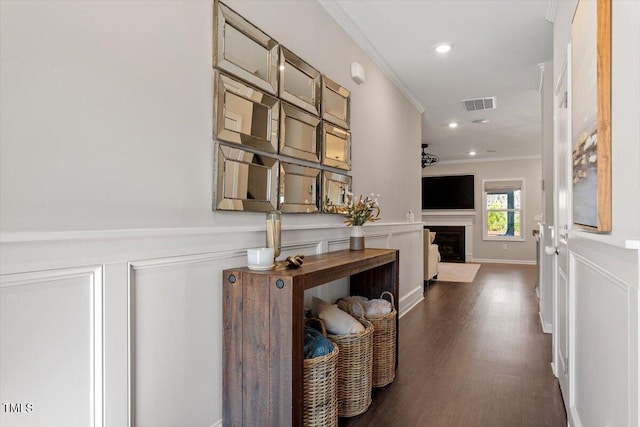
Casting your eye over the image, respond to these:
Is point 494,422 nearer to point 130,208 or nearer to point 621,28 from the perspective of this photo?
point 621,28

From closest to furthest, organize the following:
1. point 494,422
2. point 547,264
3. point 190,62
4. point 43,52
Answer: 1. point 43,52
2. point 190,62
3. point 494,422
4. point 547,264

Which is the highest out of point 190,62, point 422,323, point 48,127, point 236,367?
point 190,62

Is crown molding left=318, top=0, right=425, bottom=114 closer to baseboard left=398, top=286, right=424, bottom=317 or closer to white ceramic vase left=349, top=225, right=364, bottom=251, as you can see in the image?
white ceramic vase left=349, top=225, right=364, bottom=251

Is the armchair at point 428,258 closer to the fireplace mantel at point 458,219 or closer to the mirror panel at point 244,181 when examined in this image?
the fireplace mantel at point 458,219

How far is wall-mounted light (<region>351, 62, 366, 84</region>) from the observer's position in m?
3.12

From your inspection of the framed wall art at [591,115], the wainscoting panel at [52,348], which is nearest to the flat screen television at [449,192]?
the framed wall art at [591,115]

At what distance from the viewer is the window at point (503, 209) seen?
30.5 ft

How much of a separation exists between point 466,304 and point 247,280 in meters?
3.85

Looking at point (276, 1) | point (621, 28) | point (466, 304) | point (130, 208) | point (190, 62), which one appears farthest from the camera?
point (466, 304)

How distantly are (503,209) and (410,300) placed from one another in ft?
19.8

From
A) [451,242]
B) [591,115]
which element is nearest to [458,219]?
[451,242]

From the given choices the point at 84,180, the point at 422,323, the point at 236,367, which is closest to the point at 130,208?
the point at 84,180

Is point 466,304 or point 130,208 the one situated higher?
point 130,208

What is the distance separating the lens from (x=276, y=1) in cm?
220
